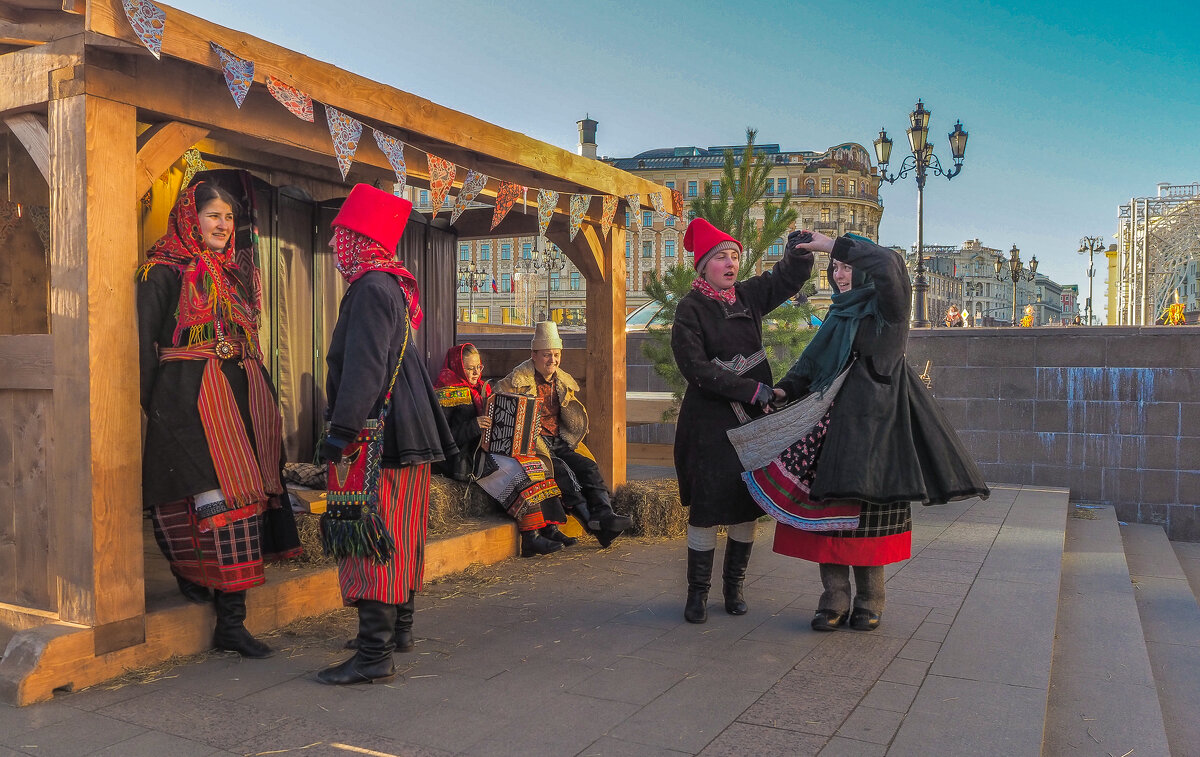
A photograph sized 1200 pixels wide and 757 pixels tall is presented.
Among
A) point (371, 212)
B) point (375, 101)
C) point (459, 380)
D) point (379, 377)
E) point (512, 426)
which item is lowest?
point (512, 426)

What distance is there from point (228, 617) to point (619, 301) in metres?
3.96

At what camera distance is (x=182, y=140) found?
3.94 m

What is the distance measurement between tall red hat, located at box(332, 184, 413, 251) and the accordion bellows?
2.46 meters

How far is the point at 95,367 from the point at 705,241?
2659 mm

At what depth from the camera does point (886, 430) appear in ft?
13.1

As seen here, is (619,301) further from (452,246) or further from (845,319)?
(845,319)

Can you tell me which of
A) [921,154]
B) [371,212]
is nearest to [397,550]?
[371,212]

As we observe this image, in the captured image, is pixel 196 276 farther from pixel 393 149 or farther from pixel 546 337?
pixel 546 337

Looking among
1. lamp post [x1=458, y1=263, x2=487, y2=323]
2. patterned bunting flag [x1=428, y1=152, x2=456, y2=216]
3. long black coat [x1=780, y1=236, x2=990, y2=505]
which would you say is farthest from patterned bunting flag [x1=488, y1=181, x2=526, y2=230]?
lamp post [x1=458, y1=263, x2=487, y2=323]

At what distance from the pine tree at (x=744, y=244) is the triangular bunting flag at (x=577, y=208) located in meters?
1.63

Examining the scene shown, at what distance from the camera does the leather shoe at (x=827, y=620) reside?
169 inches

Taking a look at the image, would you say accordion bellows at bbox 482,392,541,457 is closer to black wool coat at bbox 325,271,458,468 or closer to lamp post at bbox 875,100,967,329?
black wool coat at bbox 325,271,458,468

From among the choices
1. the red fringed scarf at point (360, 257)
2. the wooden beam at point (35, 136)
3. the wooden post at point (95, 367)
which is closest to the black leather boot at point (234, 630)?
the wooden post at point (95, 367)

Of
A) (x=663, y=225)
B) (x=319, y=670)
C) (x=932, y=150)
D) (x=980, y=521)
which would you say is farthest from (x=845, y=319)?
(x=932, y=150)
